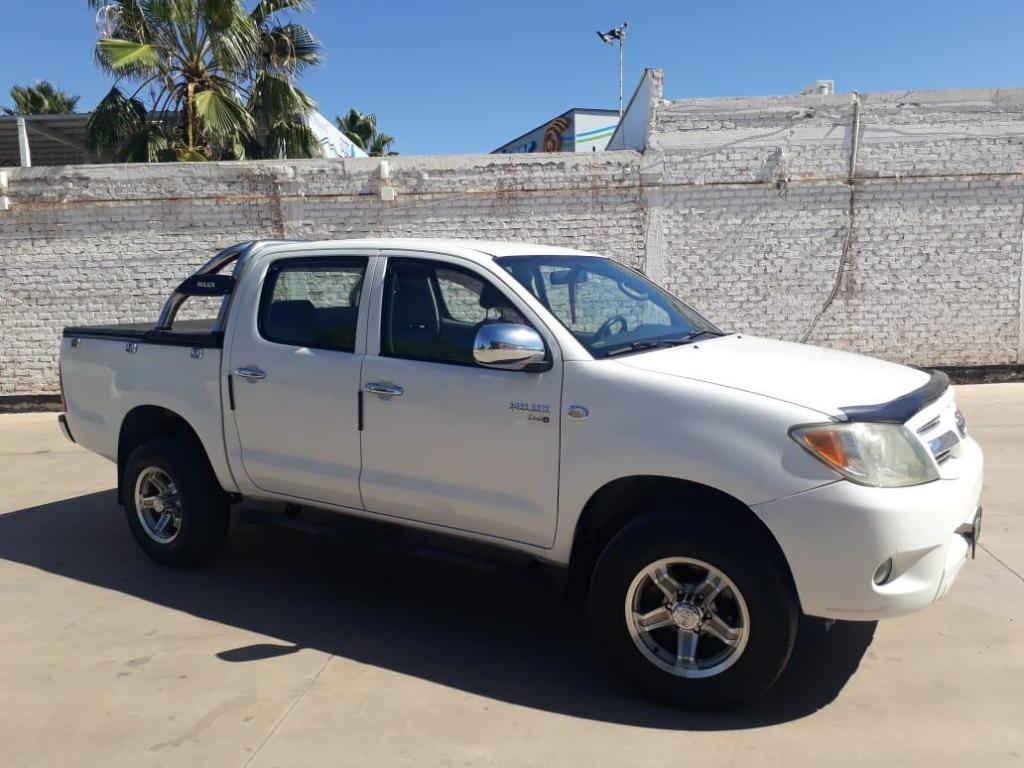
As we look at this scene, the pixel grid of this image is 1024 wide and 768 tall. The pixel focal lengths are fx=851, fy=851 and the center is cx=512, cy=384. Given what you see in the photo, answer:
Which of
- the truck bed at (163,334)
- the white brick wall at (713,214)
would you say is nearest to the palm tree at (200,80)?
the white brick wall at (713,214)

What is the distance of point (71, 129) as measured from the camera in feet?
56.3

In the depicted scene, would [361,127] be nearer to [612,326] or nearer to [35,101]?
[35,101]

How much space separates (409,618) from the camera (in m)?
4.36

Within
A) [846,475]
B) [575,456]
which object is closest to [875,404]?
[846,475]

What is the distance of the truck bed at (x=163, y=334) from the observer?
4789 millimetres

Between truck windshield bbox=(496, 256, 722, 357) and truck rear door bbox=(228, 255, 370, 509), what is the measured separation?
0.94m

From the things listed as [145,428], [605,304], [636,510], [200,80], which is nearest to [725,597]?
[636,510]

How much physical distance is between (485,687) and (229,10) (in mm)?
12445

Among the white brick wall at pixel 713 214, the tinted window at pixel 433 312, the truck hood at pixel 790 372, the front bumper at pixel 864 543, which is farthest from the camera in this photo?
the white brick wall at pixel 713 214

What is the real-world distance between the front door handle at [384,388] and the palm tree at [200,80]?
34.3ft

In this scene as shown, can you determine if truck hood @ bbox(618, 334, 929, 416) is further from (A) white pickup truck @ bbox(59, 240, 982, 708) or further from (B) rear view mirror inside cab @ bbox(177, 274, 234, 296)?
(B) rear view mirror inside cab @ bbox(177, 274, 234, 296)

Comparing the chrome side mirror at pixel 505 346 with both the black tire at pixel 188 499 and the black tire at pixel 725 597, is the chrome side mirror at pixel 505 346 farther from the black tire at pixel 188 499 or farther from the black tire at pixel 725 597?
the black tire at pixel 188 499

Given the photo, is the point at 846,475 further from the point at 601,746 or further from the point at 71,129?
the point at 71,129

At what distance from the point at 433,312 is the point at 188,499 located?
188cm
